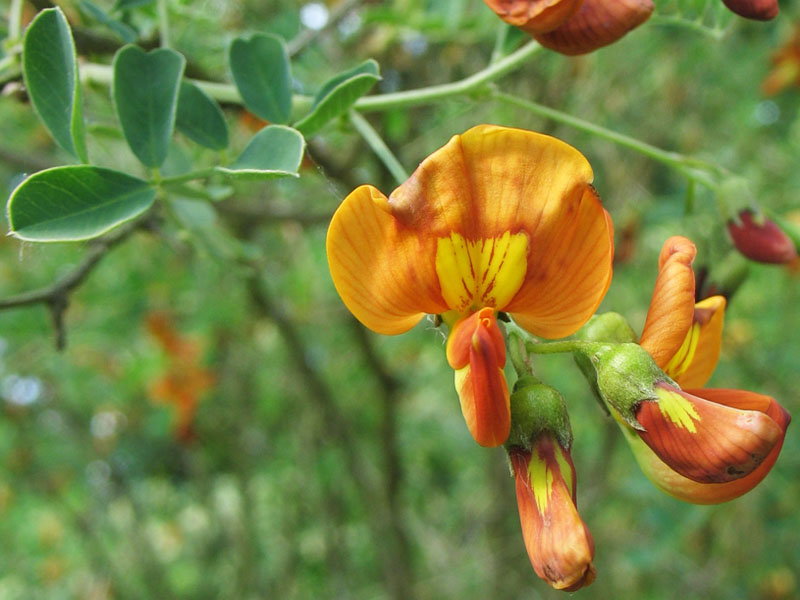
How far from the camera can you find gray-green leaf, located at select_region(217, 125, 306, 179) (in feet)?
2.12

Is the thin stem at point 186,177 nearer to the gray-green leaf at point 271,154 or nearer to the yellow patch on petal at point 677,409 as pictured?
the gray-green leaf at point 271,154

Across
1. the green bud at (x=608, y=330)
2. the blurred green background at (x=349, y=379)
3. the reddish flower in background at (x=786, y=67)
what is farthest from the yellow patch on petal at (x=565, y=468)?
the reddish flower in background at (x=786, y=67)

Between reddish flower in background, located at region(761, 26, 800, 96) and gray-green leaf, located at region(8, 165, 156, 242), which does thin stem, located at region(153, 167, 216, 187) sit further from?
reddish flower in background, located at region(761, 26, 800, 96)

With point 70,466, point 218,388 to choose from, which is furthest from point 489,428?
point 70,466

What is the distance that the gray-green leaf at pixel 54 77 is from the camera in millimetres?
672

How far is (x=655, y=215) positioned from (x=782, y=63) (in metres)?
0.70

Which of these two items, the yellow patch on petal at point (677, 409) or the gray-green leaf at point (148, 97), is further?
the gray-green leaf at point (148, 97)

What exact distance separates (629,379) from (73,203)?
51 cm

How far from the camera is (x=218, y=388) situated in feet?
10.4

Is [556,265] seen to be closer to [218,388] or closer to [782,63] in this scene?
[782,63]

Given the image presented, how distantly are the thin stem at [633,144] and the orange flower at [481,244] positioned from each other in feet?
0.81

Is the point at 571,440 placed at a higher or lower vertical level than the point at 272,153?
lower

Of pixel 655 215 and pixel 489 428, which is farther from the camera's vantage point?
pixel 655 215

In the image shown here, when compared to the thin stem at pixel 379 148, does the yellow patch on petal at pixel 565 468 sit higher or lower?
lower
